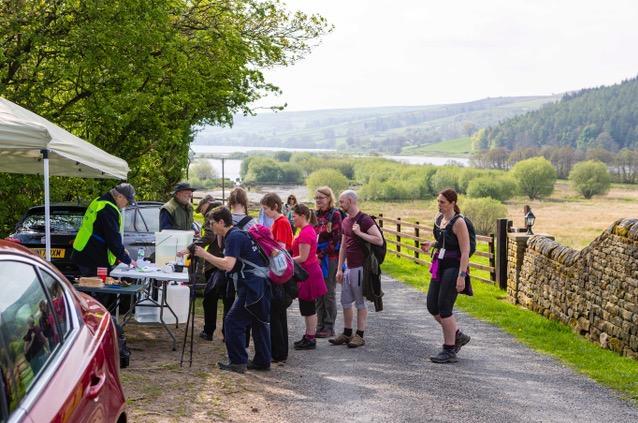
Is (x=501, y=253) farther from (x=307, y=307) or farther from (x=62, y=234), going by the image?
(x=62, y=234)

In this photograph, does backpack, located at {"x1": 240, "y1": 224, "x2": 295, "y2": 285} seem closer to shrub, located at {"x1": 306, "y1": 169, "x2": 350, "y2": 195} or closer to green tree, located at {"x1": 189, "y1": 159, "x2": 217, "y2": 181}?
shrub, located at {"x1": 306, "y1": 169, "x2": 350, "y2": 195}

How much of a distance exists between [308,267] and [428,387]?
2.13 metres

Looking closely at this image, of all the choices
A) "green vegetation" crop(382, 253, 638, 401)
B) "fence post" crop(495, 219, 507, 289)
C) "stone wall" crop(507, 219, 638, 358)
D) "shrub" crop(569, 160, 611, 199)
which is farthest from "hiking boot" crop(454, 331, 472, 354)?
"shrub" crop(569, 160, 611, 199)

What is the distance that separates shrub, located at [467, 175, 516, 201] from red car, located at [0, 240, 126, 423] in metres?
129

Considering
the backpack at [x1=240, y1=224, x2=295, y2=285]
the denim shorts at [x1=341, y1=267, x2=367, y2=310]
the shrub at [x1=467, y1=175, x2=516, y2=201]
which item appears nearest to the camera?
the backpack at [x1=240, y1=224, x2=295, y2=285]

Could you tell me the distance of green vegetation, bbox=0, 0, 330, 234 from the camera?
15.2 meters

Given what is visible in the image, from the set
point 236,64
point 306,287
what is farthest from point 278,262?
point 236,64

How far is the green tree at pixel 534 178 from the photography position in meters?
142

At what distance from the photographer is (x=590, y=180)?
467 ft

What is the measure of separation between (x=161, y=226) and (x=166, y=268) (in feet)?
7.61

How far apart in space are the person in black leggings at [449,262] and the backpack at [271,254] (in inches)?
67.6

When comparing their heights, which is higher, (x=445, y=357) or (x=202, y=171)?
(x=202, y=171)

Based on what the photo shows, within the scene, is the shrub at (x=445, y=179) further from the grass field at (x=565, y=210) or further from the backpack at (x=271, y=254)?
the backpack at (x=271, y=254)

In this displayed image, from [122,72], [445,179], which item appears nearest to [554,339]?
[122,72]
